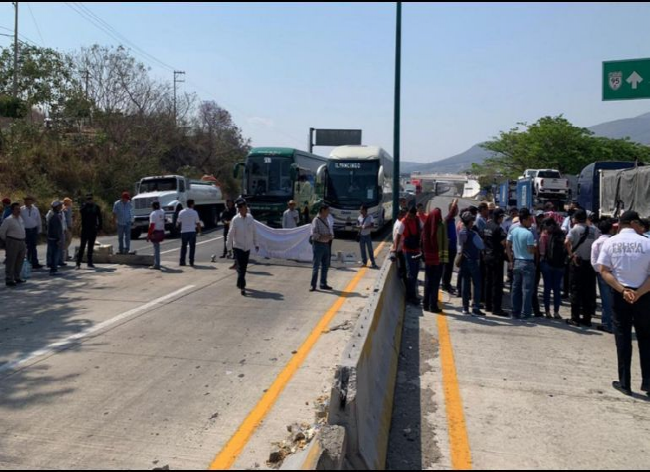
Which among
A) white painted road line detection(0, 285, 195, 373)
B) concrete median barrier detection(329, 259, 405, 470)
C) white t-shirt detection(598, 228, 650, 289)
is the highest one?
white t-shirt detection(598, 228, 650, 289)

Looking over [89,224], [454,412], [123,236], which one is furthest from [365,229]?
[454,412]

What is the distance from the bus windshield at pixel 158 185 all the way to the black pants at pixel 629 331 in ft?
70.7

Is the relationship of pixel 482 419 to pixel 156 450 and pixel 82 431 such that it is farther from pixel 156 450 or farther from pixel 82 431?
pixel 82 431

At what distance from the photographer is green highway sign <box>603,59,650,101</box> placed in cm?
1370

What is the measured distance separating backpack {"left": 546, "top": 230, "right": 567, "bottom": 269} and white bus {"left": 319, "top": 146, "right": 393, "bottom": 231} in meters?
12.9

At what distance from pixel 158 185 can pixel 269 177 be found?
5.51 metres

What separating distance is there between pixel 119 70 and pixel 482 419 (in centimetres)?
3972

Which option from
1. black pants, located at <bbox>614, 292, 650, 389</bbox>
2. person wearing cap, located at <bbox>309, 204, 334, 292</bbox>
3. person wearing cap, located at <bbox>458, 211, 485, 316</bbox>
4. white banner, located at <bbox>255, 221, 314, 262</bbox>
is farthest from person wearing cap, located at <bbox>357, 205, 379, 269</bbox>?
black pants, located at <bbox>614, 292, 650, 389</bbox>

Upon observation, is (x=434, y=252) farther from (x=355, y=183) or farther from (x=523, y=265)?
(x=355, y=183)

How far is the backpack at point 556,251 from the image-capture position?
9.62 meters

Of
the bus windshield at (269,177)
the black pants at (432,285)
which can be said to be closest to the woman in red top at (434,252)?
the black pants at (432,285)

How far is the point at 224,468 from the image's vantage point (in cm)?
427

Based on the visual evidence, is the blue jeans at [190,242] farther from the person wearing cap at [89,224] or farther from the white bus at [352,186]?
the white bus at [352,186]

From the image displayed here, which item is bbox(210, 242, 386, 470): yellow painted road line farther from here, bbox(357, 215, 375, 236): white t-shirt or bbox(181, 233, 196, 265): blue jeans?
bbox(181, 233, 196, 265): blue jeans
